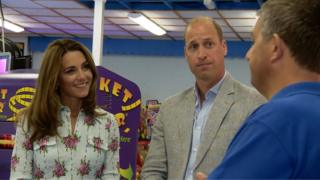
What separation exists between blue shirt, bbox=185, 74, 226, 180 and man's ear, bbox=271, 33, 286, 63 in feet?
3.50

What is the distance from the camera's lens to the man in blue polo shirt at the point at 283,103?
2.77ft

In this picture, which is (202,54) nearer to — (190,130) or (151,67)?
(190,130)

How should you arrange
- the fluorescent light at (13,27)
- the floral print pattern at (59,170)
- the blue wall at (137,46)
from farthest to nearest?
1. the blue wall at (137,46)
2. the fluorescent light at (13,27)
3. the floral print pattern at (59,170)

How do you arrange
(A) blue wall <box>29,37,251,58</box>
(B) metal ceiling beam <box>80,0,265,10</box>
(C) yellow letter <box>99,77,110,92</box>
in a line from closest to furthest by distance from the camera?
(C) yellow letter <box>99,77,110,92</box> < (B) metal ceiling beam <box>80,0,265,10</box> < (A) blue wall <box>29,37,251,58</box>

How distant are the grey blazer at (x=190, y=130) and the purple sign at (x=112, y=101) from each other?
1563 mm

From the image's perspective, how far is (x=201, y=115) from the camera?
6.87 feet

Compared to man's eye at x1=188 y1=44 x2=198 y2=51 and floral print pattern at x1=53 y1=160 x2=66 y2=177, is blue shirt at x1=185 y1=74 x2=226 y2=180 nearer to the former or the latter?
man's eye at x1=188 y1=44 x2=198 y2=51

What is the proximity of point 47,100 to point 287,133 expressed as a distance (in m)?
1.61

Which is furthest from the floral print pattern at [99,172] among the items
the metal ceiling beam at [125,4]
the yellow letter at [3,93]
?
the metal ceiling beam at [125,4]

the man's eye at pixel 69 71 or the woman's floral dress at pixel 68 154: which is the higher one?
the man's eye at pixel 69 71

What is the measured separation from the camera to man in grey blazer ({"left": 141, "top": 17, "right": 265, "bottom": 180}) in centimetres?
199

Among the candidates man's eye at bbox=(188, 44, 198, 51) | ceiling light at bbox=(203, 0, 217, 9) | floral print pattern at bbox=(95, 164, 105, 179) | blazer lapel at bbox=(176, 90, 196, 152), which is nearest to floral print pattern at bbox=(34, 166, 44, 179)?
floral print pattern at bbox=(95, 164, 105, 179)

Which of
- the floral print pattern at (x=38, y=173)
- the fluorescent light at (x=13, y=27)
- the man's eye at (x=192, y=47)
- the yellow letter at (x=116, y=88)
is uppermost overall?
the fluorescent light at (x=13, y=27)

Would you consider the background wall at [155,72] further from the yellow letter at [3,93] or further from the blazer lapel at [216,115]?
the blazer lapel at [216,115]
